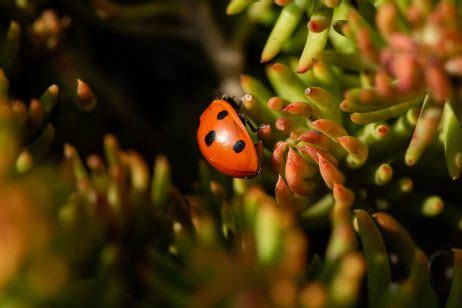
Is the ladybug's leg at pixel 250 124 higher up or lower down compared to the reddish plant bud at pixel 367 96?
lower down

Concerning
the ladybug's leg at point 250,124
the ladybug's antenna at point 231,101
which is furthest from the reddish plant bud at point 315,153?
the ladybug's antenna at point 231,101

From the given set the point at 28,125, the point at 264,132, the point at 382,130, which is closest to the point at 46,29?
the point at 28,125

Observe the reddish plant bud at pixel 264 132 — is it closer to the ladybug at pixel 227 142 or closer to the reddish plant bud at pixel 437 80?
the ladybug at pixel 227 142

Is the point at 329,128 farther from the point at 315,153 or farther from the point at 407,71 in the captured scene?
the point at 407,71

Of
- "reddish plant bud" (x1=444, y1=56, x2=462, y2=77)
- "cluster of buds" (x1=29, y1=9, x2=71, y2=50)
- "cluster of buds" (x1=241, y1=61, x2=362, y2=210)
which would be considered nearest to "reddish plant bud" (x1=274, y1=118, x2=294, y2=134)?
"cluster of buds" (x1=241, y1=61, x2=362, y2=210)

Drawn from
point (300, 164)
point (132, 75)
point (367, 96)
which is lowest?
point (132, 75)

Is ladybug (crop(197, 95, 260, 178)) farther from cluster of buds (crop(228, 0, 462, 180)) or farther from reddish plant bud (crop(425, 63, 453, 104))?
reddish plant bud (crop(425, 63, 453, 104))
